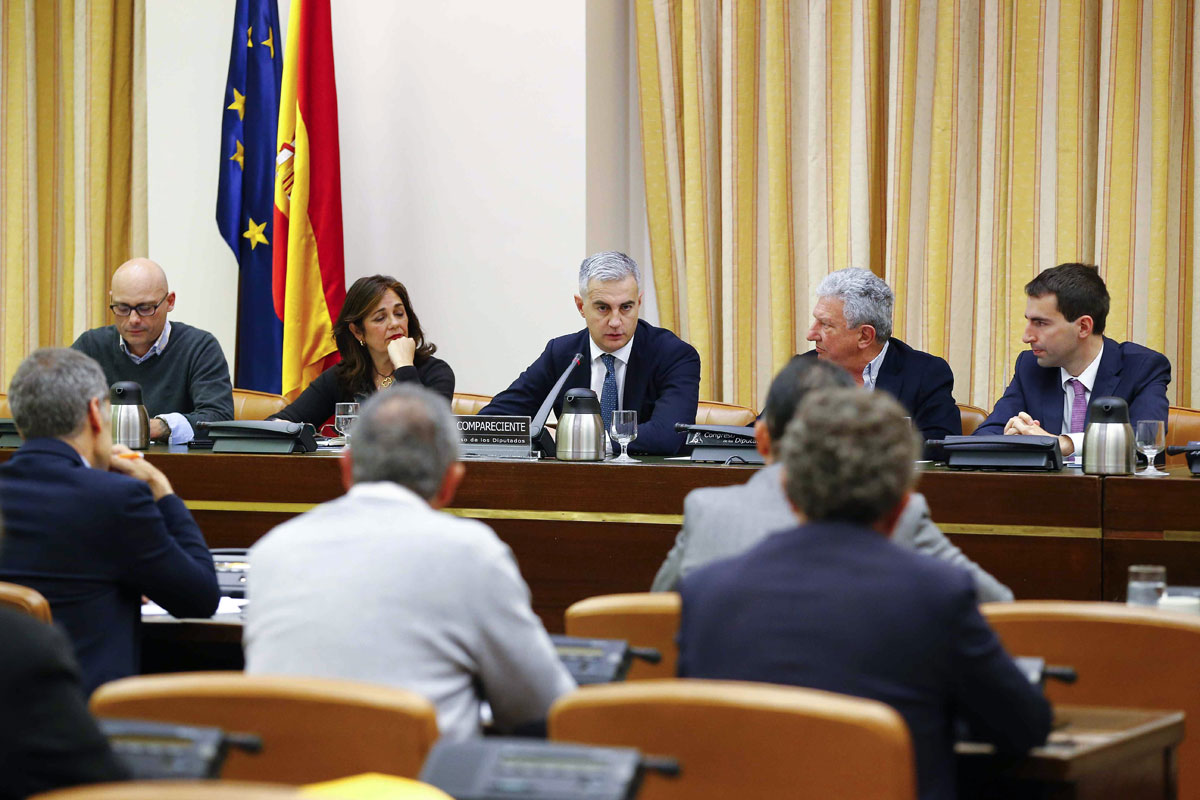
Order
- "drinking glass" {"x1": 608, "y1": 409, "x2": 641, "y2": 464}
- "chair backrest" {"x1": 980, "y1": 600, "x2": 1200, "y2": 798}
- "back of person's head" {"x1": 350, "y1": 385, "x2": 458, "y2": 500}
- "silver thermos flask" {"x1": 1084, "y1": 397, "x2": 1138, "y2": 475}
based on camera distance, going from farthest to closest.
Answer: "drinking glass" {"x1": 608, "y1": 409, "x2": 641, "y2": 464}, "silver thermos flask" {"x1": 1084, "y1": 397, "x2": 1138, "y2": 475}, "chair backrest" {"x1": 980, "y1": 600, "x2": 1200, "y2": 798}, "back of person's head" {"x1": 350, "y1": 385, "x2": 458, "y2": 500}

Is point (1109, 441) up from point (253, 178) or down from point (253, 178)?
down

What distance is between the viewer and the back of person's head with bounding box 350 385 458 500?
1923mm

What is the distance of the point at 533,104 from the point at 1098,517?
3.26 meters

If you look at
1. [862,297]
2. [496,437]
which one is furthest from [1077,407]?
[496,437]

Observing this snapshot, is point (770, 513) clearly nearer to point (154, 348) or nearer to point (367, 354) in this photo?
point (367, 354)

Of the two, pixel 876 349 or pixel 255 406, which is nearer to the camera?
pixel 876 349

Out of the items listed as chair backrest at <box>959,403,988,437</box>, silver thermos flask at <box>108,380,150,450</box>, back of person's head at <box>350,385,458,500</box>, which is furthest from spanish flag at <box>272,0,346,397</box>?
back of person's head at <box>350,385,458,500</box>

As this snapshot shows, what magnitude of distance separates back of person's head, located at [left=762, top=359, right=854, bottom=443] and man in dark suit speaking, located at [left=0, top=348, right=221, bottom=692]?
1.09 meters

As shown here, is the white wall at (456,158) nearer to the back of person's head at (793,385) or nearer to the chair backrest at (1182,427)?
the chair backrest at (1182,427)

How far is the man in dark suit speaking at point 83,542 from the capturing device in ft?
8.12

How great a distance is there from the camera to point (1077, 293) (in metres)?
4.09

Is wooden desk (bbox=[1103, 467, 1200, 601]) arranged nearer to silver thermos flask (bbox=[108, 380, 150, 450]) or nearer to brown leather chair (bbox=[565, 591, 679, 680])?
brown leather chair (bbox=[565, 591, 679, 680])

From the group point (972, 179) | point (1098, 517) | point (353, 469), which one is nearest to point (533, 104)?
point (972, 179)

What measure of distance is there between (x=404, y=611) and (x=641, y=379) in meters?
2.84
